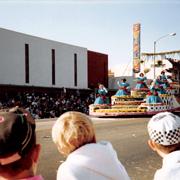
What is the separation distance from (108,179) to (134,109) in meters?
24.1

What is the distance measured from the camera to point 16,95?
32.2m

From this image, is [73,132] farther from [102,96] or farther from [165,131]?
[102,96]

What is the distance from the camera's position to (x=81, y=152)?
267 cm

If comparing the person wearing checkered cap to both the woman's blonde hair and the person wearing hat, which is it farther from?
the person wearing hat

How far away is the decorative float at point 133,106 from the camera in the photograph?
2647cm

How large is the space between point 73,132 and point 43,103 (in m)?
29.7

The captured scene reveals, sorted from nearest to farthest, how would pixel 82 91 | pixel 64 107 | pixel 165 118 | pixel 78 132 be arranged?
pixel 78 132, pixel 165 118, pixel 64 107, pixel 82 91

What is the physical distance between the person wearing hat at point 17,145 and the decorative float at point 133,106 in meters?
24.5

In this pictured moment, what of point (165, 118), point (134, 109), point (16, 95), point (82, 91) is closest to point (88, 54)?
point (82, 91)

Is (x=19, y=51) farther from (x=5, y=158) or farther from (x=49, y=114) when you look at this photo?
(x=5, y=158)

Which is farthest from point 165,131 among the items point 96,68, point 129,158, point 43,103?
point 96,68

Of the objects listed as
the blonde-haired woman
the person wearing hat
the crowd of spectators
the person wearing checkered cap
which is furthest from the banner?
the person wearing hat

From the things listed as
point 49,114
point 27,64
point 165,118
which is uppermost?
point 27,64

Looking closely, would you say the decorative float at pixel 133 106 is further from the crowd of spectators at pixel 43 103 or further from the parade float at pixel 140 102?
the crowd of spectators at pixel 43 103
